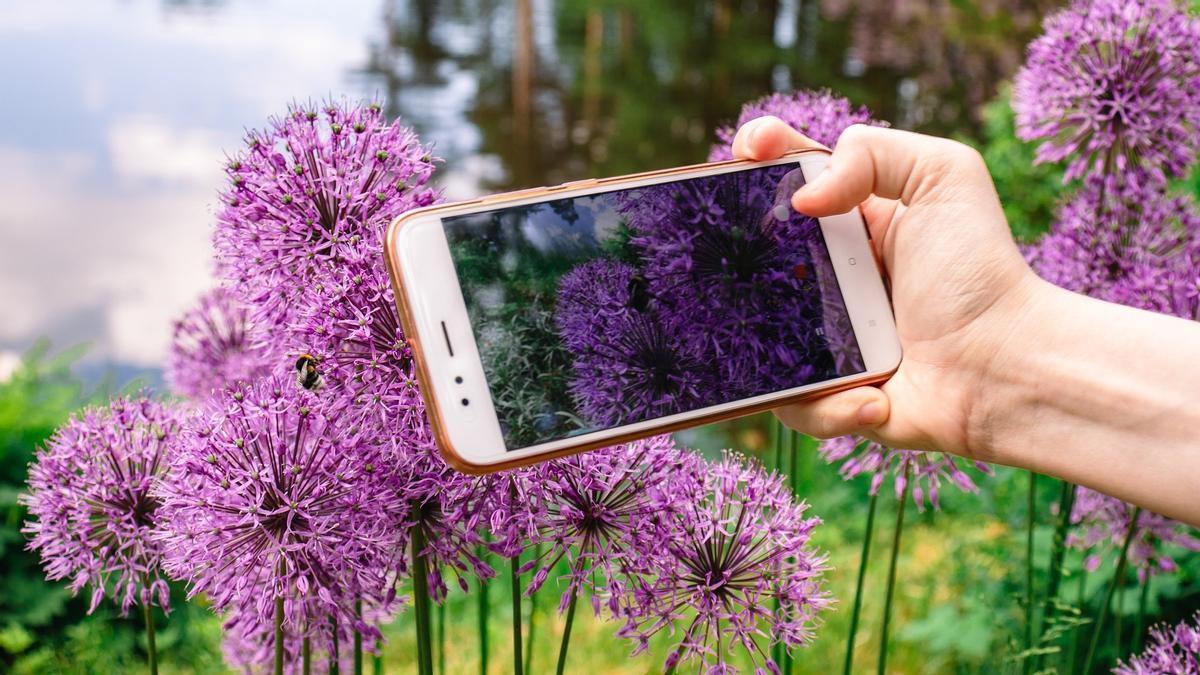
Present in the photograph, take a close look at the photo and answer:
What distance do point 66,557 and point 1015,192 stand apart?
204 inches

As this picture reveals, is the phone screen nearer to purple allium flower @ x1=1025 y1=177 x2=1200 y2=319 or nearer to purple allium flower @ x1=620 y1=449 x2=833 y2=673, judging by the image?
purple allium flower @ x1=620 y1=449 x2=833 y2=673

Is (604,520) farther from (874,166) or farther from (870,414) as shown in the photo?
(874,166)

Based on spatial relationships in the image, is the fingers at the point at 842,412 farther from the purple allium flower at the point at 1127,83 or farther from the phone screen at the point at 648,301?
the purple allium flower at the point at 1127,83

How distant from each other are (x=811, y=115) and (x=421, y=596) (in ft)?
4.84

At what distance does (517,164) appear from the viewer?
14.2 meters

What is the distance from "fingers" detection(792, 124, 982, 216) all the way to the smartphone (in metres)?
0.07

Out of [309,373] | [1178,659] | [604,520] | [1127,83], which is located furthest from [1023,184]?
[309,373]

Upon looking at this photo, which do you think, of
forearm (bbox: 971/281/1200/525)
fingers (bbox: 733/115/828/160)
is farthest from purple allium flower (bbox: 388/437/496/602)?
forearm (bbox: 971/281/1200/525)

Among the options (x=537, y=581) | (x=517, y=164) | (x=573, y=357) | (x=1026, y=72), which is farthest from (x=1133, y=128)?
(x=517, y=164)

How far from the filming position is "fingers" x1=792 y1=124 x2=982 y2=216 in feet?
6.01

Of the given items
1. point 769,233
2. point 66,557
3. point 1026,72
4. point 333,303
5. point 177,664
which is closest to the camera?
point 333,303

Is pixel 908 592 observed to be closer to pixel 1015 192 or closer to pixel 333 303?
pixel 1015 192

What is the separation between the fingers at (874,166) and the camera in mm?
1831

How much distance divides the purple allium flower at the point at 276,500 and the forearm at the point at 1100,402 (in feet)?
4.06
